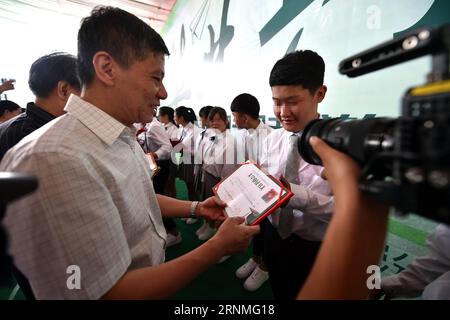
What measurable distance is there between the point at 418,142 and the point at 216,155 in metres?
1.93

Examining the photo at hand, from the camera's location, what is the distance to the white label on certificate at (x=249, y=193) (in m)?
0.82

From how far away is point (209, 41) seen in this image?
3908mm

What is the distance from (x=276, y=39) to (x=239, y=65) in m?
0.83

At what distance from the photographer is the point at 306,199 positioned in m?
0.93

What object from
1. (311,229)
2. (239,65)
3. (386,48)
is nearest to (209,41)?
(239,65)

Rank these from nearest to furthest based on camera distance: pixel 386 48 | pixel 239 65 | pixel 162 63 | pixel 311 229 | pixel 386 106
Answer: pixel 386 48 < pixel 162 63 < pixel 311 229 < pixel 386 106 < pixel 239 65

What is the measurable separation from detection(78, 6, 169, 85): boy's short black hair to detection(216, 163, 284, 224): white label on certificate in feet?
1.93

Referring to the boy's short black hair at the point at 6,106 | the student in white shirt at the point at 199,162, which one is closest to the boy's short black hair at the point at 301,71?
the student in white shirt at the point at 199,162

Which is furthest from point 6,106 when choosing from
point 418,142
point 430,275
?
point 430,275

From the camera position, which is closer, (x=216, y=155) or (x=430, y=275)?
(x=430, y=275)

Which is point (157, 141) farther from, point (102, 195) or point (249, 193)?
point (102, 195)

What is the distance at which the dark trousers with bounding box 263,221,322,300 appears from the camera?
Result: 3.32 feet

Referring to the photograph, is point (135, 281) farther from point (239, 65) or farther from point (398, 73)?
point (239, 65)

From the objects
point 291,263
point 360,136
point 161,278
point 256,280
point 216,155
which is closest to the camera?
point 360,136
